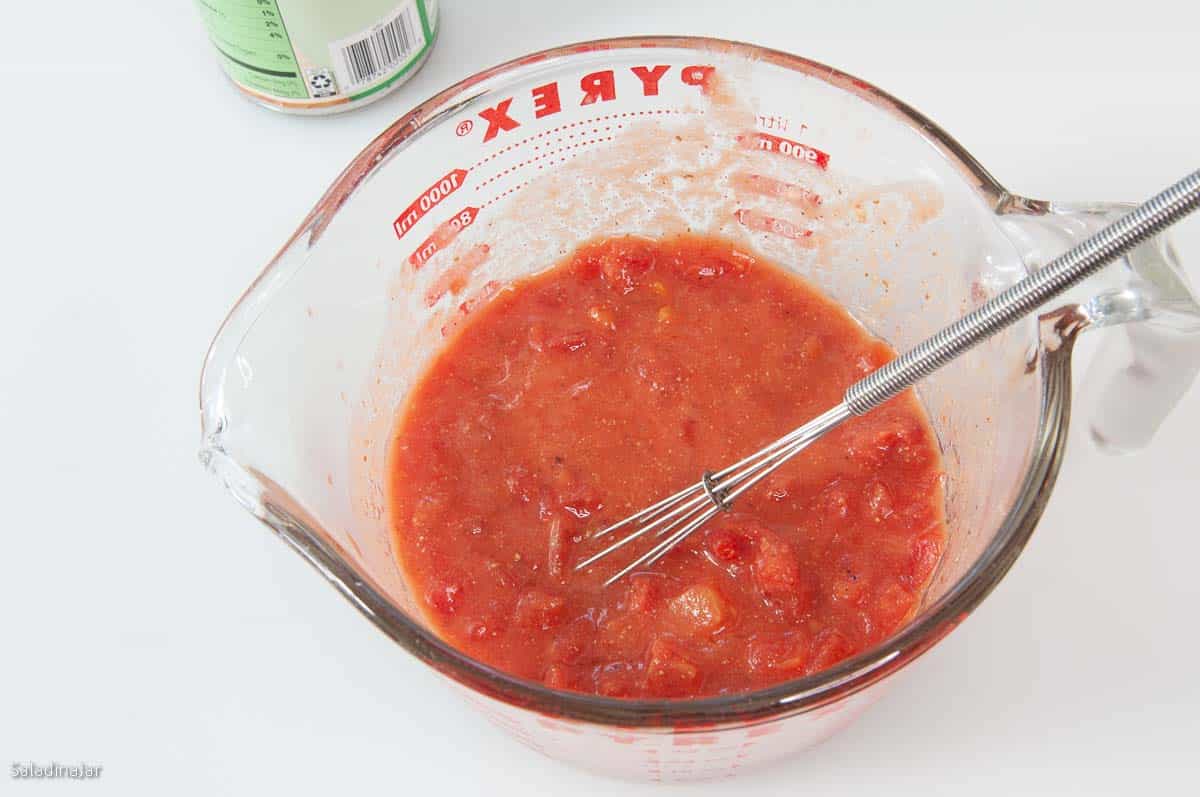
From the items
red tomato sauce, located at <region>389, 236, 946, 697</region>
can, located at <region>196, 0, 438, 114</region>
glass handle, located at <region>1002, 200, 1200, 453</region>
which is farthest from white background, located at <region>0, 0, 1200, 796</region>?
glass handle, located at <region>1002, 200, 1200, 453</region>

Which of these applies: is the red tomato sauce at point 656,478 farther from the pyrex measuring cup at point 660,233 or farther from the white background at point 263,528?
the white background at point 263,528

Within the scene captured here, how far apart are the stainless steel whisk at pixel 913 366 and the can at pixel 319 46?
74 centimetres

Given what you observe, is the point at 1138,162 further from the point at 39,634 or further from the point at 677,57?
the point at 39,634

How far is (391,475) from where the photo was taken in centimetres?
151

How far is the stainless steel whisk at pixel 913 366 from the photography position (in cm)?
100

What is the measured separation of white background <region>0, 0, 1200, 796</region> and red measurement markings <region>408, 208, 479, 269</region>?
32cm

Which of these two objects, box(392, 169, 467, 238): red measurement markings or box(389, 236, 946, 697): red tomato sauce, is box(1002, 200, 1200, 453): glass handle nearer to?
box(389, 236, 946, 697): red tomato sauce

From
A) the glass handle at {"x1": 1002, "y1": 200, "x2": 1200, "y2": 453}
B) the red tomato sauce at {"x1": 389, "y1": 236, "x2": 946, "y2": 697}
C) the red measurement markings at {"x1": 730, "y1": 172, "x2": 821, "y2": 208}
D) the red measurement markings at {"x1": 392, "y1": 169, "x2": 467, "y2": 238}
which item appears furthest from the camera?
the red measurement markings at {"x1": 730, "y1": 172, "x2": 821, "y2": 208}

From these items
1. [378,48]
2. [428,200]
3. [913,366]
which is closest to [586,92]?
[428,200]

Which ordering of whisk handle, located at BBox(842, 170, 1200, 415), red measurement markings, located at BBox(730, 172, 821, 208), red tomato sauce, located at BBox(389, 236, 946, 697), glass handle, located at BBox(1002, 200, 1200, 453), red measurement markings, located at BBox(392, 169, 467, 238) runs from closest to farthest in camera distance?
whisk handle, located at BBox(842, 170, 1200, 415), glass handle, located at BBox(1002, 200, 1200, 453), red tomato sauce, located at BBox(389, 236, 946, 697), red measurement markings, located at BBox(392, 169, 467, 238), red measurement markings, located at BBox(730, 172, 821, 208)

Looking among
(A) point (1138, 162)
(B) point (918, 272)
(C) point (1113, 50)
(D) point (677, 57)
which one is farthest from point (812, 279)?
(C) point (1113, 50)

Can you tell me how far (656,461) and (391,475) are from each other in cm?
30

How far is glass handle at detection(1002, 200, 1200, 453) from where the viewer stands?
1.13 meters

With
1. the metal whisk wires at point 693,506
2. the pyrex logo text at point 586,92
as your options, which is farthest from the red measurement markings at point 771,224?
the metal whisk wires at point 693,506
